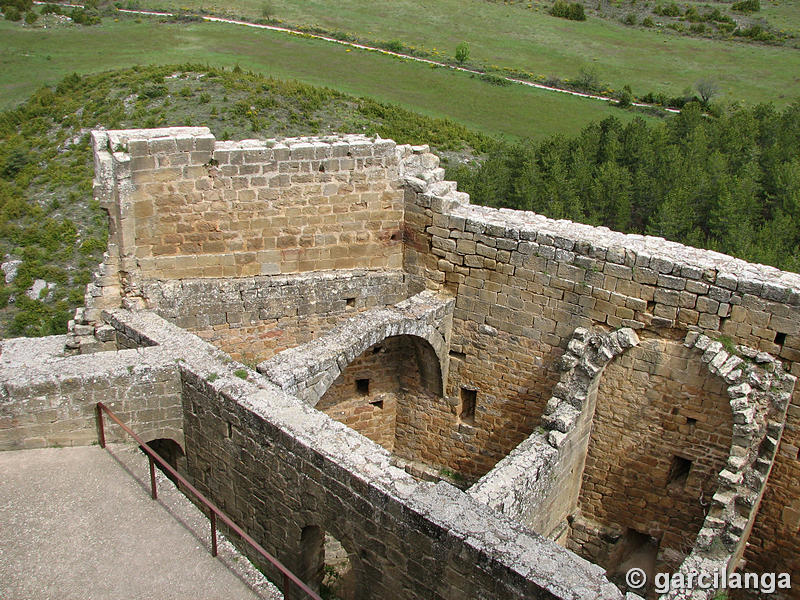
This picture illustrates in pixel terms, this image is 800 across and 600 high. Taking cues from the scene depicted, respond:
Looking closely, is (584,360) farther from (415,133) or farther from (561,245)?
(415,133)

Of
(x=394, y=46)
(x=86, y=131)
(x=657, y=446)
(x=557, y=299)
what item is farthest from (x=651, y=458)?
(x=394, y=46)

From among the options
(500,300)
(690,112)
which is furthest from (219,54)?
(500,300)

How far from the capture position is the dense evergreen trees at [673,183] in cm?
1741

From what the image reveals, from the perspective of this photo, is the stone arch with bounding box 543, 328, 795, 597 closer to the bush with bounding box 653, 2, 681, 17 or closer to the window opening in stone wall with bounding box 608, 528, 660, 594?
the window opening in stone wall with bounding box 608, 528, 660, 594

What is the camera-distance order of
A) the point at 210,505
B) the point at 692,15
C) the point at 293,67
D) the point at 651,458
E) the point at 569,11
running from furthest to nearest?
the point at 569,11, the point at 692,15, the point at 293,67, the point at 651,458, the point at 210,505

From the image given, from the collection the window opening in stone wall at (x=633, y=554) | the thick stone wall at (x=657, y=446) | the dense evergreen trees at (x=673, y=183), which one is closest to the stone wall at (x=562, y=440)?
the thick stone wall at (x=657, y=446)

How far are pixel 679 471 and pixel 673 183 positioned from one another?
1093 cm

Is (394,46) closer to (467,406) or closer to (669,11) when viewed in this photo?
(669,11)

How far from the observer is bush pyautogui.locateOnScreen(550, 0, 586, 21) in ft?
200

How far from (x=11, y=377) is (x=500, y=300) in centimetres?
602

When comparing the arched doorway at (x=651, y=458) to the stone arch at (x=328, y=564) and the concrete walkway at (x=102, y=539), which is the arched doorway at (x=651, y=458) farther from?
the concrete walkway at (x=102, y=539)

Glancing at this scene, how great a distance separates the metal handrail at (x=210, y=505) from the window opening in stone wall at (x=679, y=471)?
16.1 ft

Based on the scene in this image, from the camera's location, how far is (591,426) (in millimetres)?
→ 10320

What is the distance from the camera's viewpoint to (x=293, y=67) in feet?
129
